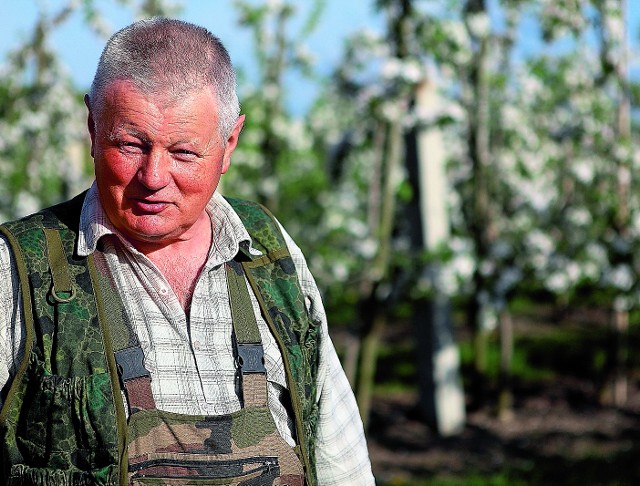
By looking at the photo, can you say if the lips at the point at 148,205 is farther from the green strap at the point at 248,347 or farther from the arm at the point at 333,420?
the arm at the point at 333,420

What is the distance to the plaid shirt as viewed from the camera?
1.94 meters

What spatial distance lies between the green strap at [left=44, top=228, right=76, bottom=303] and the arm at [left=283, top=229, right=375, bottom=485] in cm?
54

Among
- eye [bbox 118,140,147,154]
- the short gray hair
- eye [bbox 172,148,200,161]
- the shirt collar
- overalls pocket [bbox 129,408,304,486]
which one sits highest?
the short gray hair

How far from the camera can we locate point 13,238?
→ 1958 millimetres

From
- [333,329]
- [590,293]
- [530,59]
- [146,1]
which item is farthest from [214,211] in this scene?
[333,329]

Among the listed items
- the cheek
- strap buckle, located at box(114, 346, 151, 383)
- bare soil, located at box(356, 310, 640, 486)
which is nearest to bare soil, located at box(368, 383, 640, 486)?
bare soil, located at box(356, 310, 640, 486)

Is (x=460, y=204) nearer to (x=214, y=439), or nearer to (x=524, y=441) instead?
(x=524, y=441)

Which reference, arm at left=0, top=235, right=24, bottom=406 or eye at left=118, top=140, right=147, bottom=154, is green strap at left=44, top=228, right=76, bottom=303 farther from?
eye at left=118, top=140, right=147, bottom=154

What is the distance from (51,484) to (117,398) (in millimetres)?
197

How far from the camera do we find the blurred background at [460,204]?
6414mm

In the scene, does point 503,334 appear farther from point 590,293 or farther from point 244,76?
point 244,76

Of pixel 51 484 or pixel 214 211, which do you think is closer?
pixel 51 484

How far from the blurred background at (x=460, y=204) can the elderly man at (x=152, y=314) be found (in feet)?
13.0

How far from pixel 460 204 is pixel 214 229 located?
7420 millimetres
